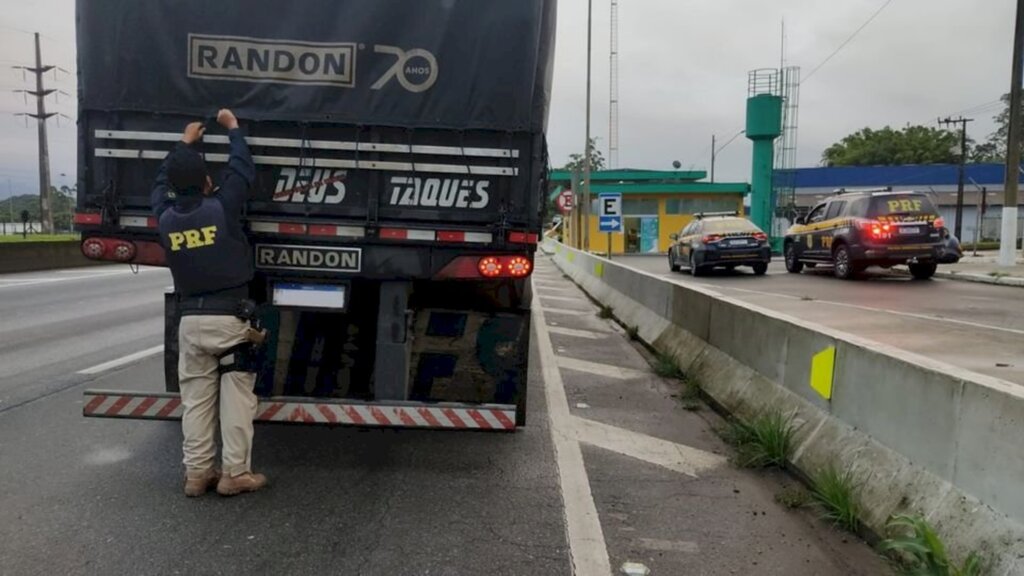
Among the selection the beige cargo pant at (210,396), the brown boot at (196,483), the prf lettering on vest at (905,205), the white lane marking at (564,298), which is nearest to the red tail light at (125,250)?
the beige cargo pant at (210,396)

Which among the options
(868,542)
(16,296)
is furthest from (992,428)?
(16,296)

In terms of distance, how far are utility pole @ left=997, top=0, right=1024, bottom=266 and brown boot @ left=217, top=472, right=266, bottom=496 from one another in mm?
21852

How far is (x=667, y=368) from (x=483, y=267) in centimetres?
417

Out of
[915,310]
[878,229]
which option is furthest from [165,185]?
[878,229]

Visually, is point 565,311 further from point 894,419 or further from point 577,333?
point 894,419

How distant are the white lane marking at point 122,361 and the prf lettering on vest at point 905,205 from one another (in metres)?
14.8

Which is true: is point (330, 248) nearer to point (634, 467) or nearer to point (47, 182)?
point (634, 467)

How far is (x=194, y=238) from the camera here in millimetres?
4258

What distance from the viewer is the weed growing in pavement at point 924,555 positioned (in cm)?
309

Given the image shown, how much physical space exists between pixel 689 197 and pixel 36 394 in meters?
41.0

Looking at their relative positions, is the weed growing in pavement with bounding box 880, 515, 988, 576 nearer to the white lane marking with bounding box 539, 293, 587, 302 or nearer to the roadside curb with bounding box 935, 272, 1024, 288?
the white lane marking with bounding box 539, 293, 587, 302

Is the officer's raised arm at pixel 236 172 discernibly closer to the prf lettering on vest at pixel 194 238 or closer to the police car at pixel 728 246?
the prf lettering on vest at pixel 194 238

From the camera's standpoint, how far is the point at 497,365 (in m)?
5.14

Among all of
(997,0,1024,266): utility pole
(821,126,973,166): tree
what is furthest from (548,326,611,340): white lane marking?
(821,126,973,166): tree
